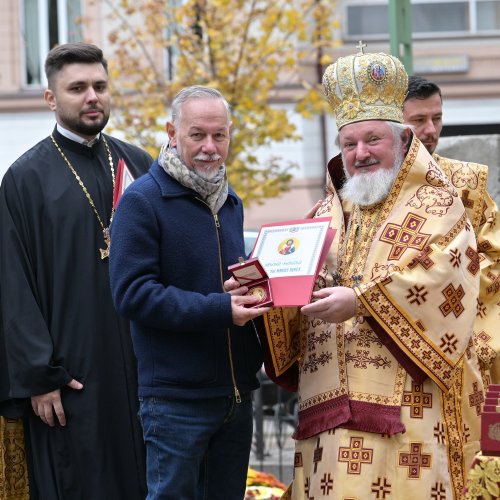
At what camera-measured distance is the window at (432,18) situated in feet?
70.9

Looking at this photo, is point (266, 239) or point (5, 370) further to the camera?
point (5, 370)

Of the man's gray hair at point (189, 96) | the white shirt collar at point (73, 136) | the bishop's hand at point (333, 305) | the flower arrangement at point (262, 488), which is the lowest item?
the flower arrangement at point (262, 488)

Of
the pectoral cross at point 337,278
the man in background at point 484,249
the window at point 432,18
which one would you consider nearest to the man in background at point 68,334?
the pectoral cross at point 337,278

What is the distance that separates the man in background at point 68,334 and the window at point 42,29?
16124 mm

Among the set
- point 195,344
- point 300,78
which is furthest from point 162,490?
point 300,78

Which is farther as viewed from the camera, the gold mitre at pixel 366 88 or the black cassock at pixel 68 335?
the black cassock at pixel 68 335

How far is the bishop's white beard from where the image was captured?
4.62 meters

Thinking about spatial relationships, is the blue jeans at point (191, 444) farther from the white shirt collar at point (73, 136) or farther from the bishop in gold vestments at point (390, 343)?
the white shirt collar at point (73, 136)

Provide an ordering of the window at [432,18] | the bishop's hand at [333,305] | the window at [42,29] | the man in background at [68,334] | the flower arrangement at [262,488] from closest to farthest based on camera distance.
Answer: the bishop's hand at [333,305] < the man in background at [68,334] < the flower arrangement at [262,488] < the window at [42,29] < the window at [432,18]

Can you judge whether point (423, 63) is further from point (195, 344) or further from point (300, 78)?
point (195, 344)

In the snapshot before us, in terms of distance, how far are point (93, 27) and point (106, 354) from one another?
15.9 m

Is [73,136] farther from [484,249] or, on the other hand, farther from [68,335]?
[484,249]

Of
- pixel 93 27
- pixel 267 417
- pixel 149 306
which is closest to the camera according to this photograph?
pixel 149 306

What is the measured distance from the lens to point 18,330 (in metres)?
4.99
